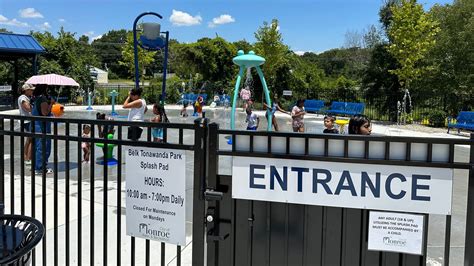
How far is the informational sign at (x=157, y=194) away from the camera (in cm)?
270

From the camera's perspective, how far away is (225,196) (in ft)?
8.64

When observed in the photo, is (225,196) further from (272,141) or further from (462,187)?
(462,187)

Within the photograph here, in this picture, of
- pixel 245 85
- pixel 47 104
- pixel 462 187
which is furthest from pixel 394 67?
pixel 47 104

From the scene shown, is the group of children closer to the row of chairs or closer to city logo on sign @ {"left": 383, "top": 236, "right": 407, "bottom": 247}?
city logo on sign @ {"left": 383, "top": 236, "right": 407, "bottom": 247}

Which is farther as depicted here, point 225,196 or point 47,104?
point 47,104

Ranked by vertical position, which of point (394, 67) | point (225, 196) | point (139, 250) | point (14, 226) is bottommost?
point (139, 250)

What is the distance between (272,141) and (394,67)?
77.1 feet

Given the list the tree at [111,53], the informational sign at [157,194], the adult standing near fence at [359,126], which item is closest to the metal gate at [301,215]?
the informational sign at [157,194]

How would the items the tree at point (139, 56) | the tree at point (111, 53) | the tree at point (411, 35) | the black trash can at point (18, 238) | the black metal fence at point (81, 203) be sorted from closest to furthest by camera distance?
1. the black trash can at point (18, 238)
2. the black metal fence at point (81, 203)
3. the tree at point (411, 35)
4. the tree at point (139, 56)
5. the tree at point (111, 53)

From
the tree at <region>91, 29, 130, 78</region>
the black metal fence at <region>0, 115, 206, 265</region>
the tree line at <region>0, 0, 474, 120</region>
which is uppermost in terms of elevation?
the tree at <region>91, 29, 130, 78</region>

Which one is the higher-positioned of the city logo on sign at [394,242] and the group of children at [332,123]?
the group of children at [332,123]

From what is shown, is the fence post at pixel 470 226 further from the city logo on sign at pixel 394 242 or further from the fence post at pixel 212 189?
the fence post at pixel 212 189

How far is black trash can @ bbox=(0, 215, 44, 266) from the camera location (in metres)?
2.19

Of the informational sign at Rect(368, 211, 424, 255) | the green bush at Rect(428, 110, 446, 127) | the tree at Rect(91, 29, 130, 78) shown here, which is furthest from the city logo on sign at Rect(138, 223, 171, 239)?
the tree at Rect(91, 29, 130, 78)
